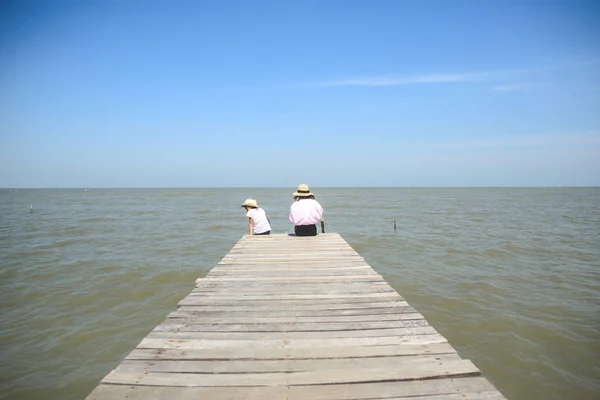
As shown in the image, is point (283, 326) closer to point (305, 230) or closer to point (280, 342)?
point (280, 342)

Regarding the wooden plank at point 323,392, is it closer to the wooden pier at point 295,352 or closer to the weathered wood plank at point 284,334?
the wooden pier at point 295,352

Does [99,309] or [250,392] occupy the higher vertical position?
[250,392]

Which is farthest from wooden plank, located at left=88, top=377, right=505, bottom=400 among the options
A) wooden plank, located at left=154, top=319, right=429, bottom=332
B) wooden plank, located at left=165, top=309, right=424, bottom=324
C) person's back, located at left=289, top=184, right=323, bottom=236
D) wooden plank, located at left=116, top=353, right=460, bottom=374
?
person's back, located at left=289, top=184, right=323, bottom=236

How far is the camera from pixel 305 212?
823 centimetres

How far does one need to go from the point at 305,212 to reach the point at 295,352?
5.55 m

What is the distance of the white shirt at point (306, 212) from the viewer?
26.7 ft

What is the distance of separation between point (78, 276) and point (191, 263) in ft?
10.6

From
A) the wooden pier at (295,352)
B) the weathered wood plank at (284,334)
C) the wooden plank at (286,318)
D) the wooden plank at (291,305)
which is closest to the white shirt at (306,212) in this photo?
the wooden pier at (295,352)

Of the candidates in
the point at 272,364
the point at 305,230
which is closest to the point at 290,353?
the point at 272,364

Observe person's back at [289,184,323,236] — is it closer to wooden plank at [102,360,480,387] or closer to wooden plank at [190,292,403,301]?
wooden plank at [190,292,403,301]

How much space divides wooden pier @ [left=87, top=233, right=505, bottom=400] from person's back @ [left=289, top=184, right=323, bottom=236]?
3.61 metres

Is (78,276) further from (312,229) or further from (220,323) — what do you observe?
(220,323)

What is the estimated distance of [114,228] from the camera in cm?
1853

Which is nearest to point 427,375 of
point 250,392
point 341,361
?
point 341,361
